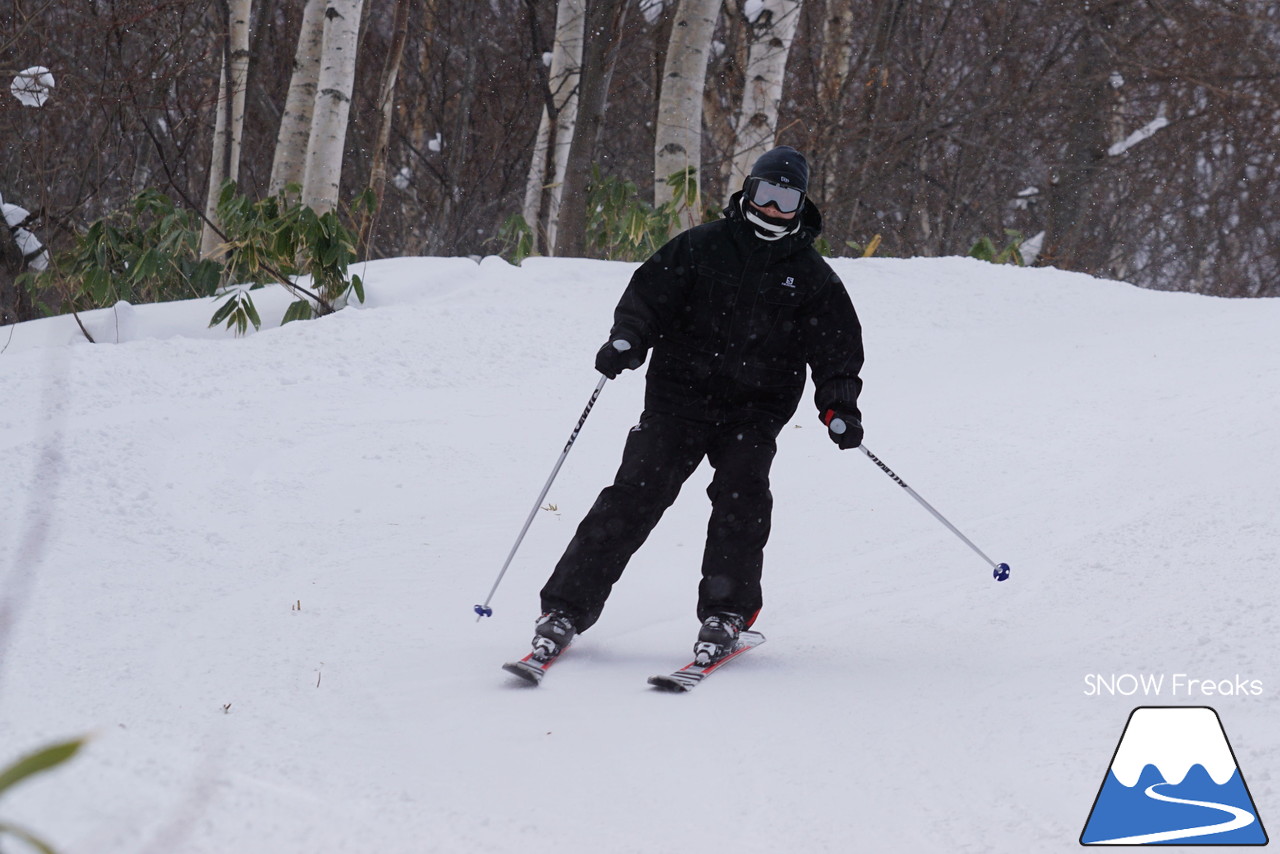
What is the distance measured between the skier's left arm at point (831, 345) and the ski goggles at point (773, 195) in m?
0.28

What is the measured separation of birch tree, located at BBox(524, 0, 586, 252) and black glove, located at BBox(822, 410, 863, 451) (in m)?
8.03

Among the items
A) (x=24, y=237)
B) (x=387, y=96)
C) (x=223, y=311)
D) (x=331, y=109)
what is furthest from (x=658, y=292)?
(x=387, y=96)

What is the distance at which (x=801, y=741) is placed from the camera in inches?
119

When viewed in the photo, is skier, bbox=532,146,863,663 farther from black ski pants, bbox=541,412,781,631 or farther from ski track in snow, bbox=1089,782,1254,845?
ski track in snow, bbox=1089,782,1254,845

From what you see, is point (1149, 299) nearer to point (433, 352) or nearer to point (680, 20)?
point (680, 20)

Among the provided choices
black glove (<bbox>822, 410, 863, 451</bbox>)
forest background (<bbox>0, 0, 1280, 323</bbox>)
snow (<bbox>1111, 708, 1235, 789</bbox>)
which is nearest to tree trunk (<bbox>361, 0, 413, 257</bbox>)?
forest background (<bbox>0, 0, 1280, 323</bbox>)

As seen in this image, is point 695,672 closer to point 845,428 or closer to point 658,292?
point 845,428

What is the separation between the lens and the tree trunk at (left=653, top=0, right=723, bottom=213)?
31.5 ft

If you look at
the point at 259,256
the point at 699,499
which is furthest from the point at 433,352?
the point at 699,499

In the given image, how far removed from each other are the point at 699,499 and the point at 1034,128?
42.4 ft

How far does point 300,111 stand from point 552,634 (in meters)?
7.96

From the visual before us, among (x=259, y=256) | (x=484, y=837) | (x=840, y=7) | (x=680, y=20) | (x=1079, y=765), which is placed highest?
(x=840, y=7)

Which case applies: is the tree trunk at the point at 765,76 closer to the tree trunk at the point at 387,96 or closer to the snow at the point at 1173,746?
the tree trunk at the point at 387,96

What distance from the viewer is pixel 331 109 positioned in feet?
28.3
